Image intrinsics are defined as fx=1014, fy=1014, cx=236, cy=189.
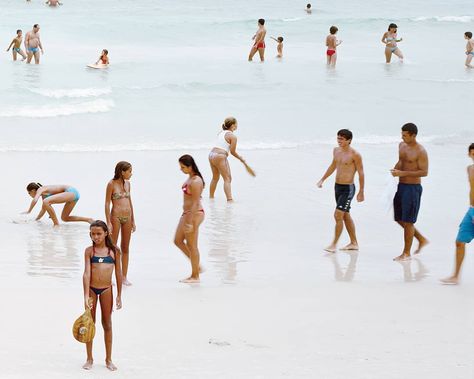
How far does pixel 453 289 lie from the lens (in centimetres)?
995

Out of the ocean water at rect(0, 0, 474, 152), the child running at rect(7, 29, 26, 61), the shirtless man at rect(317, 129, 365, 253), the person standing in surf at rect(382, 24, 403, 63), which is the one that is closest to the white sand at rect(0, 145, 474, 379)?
the shirtless man at rect(317, 129, 365, 253)

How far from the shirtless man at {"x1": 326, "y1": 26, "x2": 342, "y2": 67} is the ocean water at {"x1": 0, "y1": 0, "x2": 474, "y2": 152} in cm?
37

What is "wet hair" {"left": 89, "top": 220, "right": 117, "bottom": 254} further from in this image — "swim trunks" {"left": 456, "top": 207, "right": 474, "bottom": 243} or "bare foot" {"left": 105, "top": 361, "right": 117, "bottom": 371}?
"swim trunks" {"left": 456, "top": 207, "right": 474, "bottom": 243}

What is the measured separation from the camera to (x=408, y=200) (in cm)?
1110

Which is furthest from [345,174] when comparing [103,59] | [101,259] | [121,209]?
[103,59]

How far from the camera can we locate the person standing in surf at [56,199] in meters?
12.7

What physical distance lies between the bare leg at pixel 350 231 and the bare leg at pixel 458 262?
5.34 feet

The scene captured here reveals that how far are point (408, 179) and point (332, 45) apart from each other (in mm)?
20761

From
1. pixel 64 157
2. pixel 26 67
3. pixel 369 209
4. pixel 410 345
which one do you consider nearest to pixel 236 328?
pixel 410 345

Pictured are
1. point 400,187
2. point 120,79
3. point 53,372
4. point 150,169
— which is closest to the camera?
point 53,372

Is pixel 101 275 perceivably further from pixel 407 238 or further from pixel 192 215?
pixel 407 238

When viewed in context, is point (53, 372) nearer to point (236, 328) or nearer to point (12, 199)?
point (236, 328)

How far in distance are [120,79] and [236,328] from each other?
2151cm

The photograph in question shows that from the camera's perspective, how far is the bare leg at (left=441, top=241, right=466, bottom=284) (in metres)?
10.0
